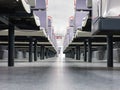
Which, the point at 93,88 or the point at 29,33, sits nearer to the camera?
the point at 93,88

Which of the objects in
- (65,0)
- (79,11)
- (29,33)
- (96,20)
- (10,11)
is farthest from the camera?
(65,0)

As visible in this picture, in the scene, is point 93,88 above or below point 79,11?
below

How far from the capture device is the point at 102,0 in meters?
8.68

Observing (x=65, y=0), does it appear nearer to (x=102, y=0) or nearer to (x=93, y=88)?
(x=102, y=0)

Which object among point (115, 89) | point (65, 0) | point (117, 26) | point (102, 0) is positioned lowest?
point (115, 89)

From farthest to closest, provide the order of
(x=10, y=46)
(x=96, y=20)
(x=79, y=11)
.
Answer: (x=79, y=11) < (x=10, y=46) < (x=96, y=20)

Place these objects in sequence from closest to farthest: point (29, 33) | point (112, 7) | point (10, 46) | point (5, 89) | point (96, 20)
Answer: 1. point (5, 89)
2. point (112, 7)
3. point (96, 20)
4. point (10, 46)
5. point (29, 33)

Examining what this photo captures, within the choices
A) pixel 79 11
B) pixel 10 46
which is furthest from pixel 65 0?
pixel 10 46

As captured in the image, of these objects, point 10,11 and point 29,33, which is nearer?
point 10,11

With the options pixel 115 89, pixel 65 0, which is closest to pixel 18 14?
pixel 115 89

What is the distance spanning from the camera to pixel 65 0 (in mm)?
32000

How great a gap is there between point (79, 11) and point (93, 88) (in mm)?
12353

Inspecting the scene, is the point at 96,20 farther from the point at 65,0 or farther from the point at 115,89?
the point at 65,0

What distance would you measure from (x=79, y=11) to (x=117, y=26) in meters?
9.60
